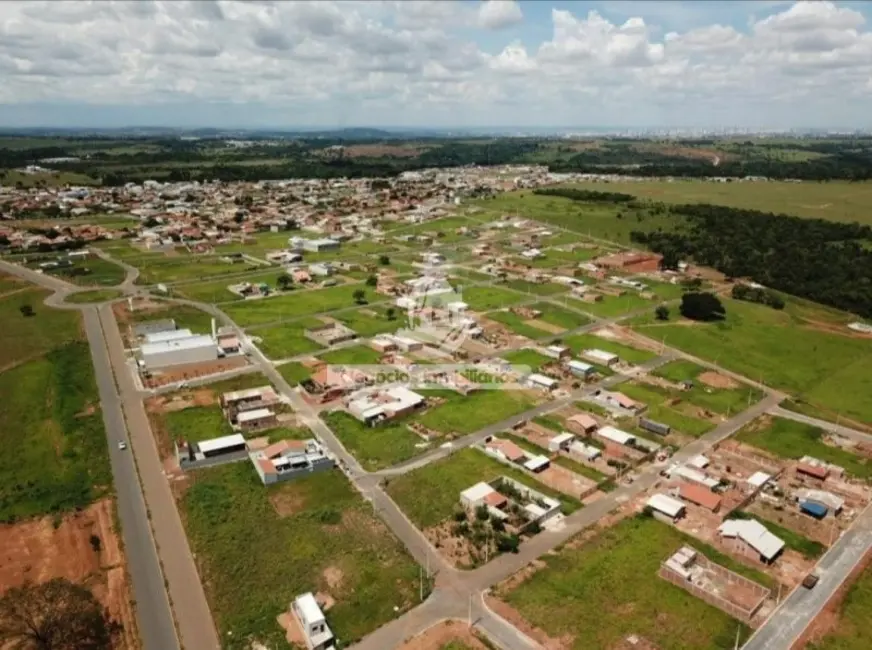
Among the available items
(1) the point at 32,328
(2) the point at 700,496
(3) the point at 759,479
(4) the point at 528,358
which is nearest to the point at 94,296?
(1) the point at 32,328

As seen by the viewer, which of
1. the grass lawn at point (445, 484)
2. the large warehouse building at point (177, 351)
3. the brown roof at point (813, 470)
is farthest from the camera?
the large warehouse building at point (177, 351)

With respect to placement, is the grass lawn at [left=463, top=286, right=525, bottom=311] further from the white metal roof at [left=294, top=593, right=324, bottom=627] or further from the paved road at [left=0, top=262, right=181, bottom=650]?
the white metal roof at [left=294, top=593, right=324, bottom=627]

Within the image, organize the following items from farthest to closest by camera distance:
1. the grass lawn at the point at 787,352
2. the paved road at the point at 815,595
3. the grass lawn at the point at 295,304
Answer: the grass lawn at the point at 295,304 → the grass lawn at the point at 787,352 → the paved road at the point at 815,595

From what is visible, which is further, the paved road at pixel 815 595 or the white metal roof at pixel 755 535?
the white metal roof at pixel 755 535

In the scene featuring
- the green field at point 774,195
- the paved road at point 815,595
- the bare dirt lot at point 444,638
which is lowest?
the paved road at point 815,595

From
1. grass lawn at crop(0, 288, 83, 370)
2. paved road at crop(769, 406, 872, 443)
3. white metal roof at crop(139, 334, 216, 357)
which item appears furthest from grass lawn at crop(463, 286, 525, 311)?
grass lawn at crop(0, 288, 83, 370)

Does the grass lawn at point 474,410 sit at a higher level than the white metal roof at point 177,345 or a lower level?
lower

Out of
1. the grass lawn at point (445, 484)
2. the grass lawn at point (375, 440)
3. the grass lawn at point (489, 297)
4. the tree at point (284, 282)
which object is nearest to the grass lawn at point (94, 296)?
the tree at point (284, 282)

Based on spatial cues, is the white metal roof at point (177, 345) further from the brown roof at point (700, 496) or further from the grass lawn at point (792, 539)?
the grass lawn at point (792, 539)
